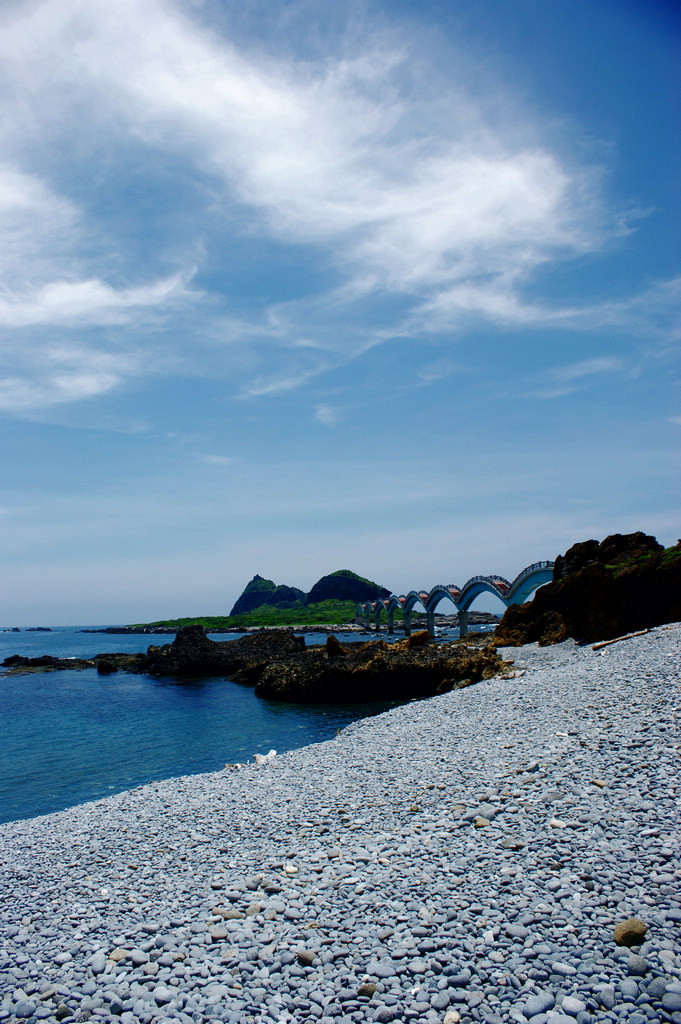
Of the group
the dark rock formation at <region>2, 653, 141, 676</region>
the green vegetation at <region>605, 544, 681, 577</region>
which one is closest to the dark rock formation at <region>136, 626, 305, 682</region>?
the dark rock formation at <region>2, 653, 141, 676</region>

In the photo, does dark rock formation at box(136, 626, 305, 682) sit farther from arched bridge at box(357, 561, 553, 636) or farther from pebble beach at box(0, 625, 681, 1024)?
pebble beach at box(0, 625, 681, 1024)

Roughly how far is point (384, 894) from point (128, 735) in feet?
82.5

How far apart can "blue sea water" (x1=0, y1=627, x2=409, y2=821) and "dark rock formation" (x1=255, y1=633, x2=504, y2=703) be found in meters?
1.90

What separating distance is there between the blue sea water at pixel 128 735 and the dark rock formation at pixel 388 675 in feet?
6.23

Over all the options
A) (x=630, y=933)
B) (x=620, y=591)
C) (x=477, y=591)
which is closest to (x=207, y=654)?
(x=477, y=591)

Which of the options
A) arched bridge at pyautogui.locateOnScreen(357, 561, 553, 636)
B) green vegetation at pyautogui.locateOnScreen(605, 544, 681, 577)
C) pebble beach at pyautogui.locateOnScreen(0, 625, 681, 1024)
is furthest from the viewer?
arched bridge at pyautogui.locateOnScreen(357, 561, 553, 636)

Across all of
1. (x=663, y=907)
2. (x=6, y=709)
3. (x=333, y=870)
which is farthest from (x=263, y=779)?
(x=6, y=709)

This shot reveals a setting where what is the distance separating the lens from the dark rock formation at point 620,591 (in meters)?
28.5

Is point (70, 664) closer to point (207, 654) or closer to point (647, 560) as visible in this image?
point (207, 654)

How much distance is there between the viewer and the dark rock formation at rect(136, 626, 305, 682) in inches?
2443

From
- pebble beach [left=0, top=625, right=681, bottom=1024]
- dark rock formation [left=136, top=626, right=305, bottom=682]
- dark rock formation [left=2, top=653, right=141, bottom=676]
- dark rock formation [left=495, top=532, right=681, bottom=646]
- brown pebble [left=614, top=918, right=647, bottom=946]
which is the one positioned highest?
dark rock formation [left=495, top=532, right=681, bottom=646]

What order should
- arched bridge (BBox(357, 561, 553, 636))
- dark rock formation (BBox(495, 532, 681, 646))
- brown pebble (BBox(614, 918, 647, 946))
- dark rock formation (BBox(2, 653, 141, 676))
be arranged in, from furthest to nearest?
1. dark rock formation (BBox(2, 653, 141, 676))
2. arched bridge (BBox(357, 561, 553, 636))
3. dark rock formation (BBox(495, 532, 681, 646))
4. brown pebble (BBox(614, 918, 647, 946))

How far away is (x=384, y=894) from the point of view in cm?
773

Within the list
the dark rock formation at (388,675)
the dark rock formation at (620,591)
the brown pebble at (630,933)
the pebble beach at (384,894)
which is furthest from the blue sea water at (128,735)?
the brown pebble at (630,933)
